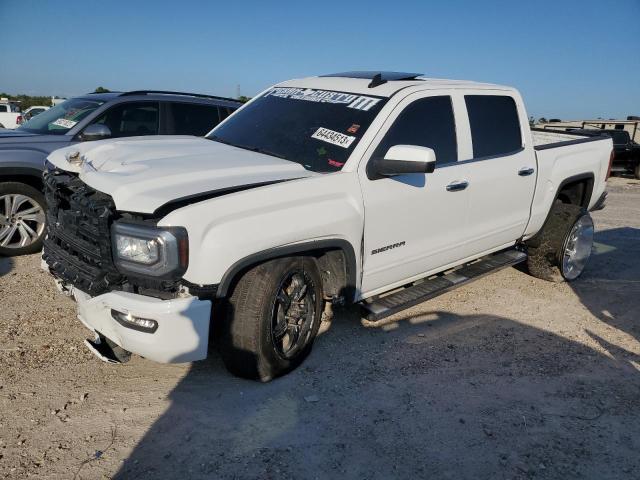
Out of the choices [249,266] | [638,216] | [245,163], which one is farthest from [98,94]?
[638,216]

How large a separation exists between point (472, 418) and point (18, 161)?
5.03 meters

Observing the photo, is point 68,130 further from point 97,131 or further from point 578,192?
point 578,192

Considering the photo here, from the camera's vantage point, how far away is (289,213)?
319cm

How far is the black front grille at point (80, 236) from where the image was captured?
2975mm

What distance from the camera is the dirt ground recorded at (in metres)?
2.75

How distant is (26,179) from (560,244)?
18.6 ft

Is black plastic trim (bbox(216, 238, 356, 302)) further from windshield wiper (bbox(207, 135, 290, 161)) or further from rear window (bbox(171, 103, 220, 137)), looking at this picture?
rear window (bbox(171, 103, 220, 137))

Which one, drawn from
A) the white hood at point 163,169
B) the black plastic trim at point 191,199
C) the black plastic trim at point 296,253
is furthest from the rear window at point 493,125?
the black plastic trim at point 191,199

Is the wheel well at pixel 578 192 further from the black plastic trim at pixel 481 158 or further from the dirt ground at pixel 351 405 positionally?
the dirt ground at pixel 351 405

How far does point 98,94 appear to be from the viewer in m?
6.71

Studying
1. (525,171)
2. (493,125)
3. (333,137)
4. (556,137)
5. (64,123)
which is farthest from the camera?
(556,137)

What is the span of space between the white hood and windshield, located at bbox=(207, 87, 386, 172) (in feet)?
0.58

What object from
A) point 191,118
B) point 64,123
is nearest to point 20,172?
point 64,123

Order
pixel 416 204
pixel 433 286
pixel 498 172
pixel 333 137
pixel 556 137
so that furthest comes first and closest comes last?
1. pixel 556 137
2. pixel 498 172
3. pixel 433 286
4. pixel 416 204
5. pixel 333 137
